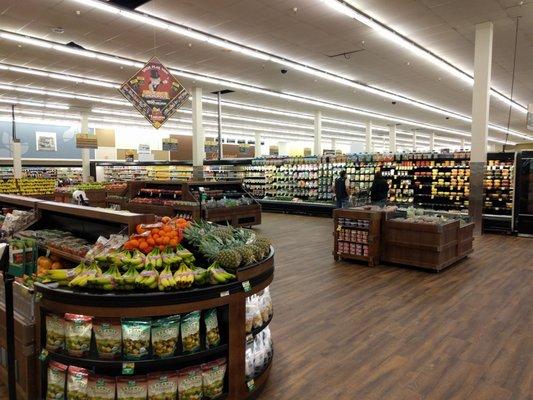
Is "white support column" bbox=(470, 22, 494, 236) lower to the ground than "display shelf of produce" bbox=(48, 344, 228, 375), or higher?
higher

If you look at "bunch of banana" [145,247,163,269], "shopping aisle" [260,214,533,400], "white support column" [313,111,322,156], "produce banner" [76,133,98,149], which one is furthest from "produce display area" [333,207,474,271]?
"produce banner" [76,133,98,149]

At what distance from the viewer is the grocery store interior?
8.22ft

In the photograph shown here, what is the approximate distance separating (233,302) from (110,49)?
9.96 m

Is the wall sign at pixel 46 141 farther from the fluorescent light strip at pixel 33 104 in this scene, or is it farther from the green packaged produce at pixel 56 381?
the green packaged produce at pixel 56 381

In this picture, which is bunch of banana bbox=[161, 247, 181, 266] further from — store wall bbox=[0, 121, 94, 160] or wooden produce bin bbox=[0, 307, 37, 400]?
store wall bbox=[0, 121, 94, 160]

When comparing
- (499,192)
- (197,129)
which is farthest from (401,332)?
(197,129)

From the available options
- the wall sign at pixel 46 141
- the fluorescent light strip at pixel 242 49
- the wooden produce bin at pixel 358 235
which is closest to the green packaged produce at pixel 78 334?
the wooden produce bin at pixel 358 235

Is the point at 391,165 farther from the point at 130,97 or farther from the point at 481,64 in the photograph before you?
the point at 130,97

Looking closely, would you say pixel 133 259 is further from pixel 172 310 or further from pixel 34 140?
pixel 34 140

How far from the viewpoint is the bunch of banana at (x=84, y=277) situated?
95.2 inches

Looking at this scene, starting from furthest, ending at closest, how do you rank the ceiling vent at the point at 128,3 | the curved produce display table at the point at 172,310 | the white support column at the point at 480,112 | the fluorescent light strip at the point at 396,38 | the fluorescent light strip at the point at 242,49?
the white support column at the point at 480,112
the fluorescent light strip at the point at 242,49
the fluorescent light strip at the point at 396,38
the ceiling vent at the point at 128,3
the curved produce display table at the point at 172,310

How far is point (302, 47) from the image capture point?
408 inches

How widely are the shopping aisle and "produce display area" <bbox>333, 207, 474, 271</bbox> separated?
0.21 meters

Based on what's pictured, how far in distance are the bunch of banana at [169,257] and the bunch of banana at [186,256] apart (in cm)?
3
